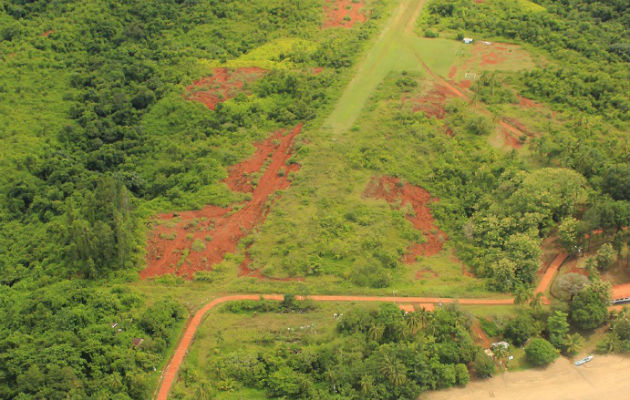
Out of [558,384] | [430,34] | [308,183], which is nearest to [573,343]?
[558,384]

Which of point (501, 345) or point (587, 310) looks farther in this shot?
point (587, 310)

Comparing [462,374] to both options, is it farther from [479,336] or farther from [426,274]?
[426,274]

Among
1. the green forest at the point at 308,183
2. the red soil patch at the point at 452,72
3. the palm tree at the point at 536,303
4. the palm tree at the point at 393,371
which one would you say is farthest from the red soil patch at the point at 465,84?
the palm tree at the point at 393,371

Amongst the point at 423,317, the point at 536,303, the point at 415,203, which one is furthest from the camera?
the point at 415,203

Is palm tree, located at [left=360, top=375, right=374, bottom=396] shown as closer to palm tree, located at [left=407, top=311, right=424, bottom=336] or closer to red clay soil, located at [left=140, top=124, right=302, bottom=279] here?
palm tree, located at [left=407, top=311, right=424, bottom=336]

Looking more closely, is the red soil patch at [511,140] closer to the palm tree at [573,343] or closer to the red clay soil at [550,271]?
the red clay soil at [550,271]

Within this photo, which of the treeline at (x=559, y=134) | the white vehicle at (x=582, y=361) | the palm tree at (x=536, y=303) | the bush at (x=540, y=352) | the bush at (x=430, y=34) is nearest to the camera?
the bush at (x=540, y=352)

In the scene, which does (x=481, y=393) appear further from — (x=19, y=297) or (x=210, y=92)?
(x=210, y=92)
